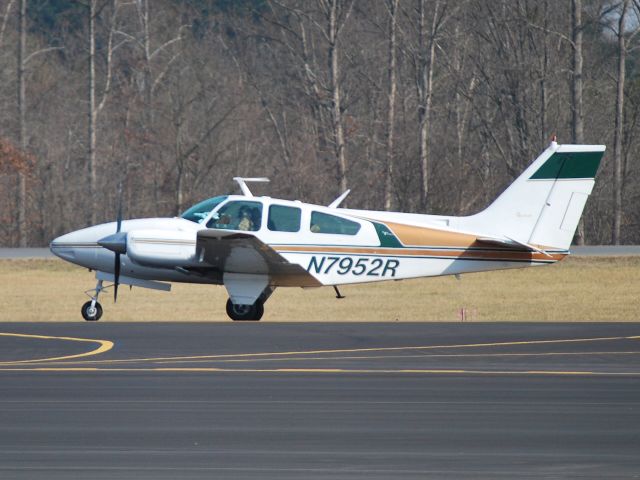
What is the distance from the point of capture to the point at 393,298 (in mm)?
30844

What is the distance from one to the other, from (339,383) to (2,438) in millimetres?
3914

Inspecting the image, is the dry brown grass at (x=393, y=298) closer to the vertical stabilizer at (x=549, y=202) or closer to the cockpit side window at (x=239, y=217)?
the vertical stabilizer at (x=549, y=202)

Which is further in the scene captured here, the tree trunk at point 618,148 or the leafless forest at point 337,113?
the leafless forest at point 337,113

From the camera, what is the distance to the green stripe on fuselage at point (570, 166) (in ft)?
66.9

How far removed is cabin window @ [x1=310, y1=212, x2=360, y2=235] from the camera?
20406 millimetres

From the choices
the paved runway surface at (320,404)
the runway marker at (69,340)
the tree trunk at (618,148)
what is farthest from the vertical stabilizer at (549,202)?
the tree trunk at (618,148)

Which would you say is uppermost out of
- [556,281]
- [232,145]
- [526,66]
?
[526,66]

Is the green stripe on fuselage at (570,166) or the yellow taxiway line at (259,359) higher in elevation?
the green stripe on fuselage at (570,166)

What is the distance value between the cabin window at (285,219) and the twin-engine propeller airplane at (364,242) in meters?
0.02

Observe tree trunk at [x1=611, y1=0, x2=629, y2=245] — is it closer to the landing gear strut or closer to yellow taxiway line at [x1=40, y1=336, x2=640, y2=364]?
the landing gear strut

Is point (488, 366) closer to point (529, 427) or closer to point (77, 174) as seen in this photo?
point (529, 427)

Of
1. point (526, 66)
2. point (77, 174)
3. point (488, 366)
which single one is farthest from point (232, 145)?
point (488, 366)

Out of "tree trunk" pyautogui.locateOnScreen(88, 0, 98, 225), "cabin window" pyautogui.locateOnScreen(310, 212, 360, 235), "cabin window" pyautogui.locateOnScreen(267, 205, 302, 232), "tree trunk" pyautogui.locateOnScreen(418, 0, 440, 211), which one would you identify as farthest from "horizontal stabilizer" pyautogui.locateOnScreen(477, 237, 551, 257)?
"tree trunk" pyautogui.locateOnScreen(88, 0, 98, 225)

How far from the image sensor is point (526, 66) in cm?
4219
